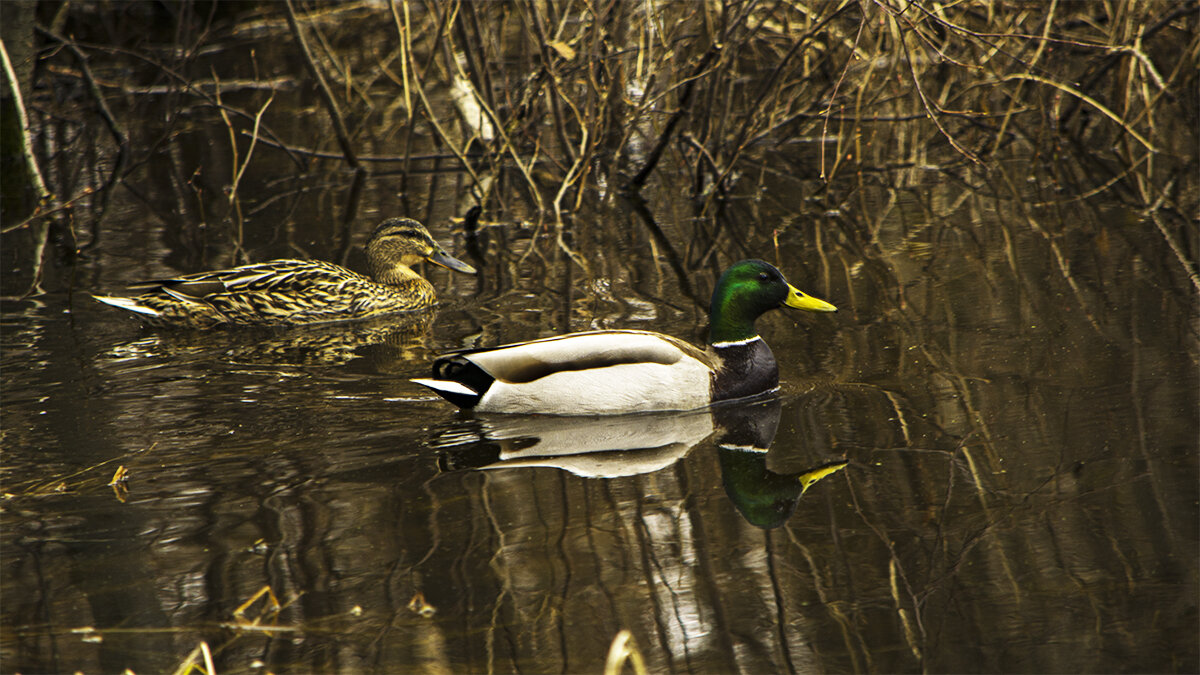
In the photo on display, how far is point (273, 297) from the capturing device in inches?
334

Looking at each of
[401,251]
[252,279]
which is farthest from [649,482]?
[401,251]

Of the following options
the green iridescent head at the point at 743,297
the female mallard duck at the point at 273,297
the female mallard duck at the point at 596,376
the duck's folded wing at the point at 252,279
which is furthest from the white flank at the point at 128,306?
the green iridescent head at the point at 743,297

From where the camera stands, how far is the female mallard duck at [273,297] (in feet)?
27.4

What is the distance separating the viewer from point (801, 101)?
1439cm

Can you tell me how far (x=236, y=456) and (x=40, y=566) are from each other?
122 centimetres

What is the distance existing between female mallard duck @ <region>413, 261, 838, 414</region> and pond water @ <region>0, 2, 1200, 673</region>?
12 cm

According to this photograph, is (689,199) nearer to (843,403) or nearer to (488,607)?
(843,403)

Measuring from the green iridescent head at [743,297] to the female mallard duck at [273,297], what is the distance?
8.80 ft

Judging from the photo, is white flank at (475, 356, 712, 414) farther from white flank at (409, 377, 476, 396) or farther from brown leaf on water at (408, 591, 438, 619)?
brown leaf on water at (408, 591, 438, 619)

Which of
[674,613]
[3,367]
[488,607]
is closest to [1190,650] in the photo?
[674,613]

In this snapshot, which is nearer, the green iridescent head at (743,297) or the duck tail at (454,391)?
the duck tail at (454,391)

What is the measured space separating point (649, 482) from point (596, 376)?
1.00 meters

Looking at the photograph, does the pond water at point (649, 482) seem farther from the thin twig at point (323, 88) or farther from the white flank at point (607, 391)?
the thin twig at point (323, 88)

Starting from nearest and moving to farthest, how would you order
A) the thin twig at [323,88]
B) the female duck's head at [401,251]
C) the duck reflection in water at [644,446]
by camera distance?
the duck reflection in water at [644,446], the female duck's head at [401,251], the thin twig at [323,88]
